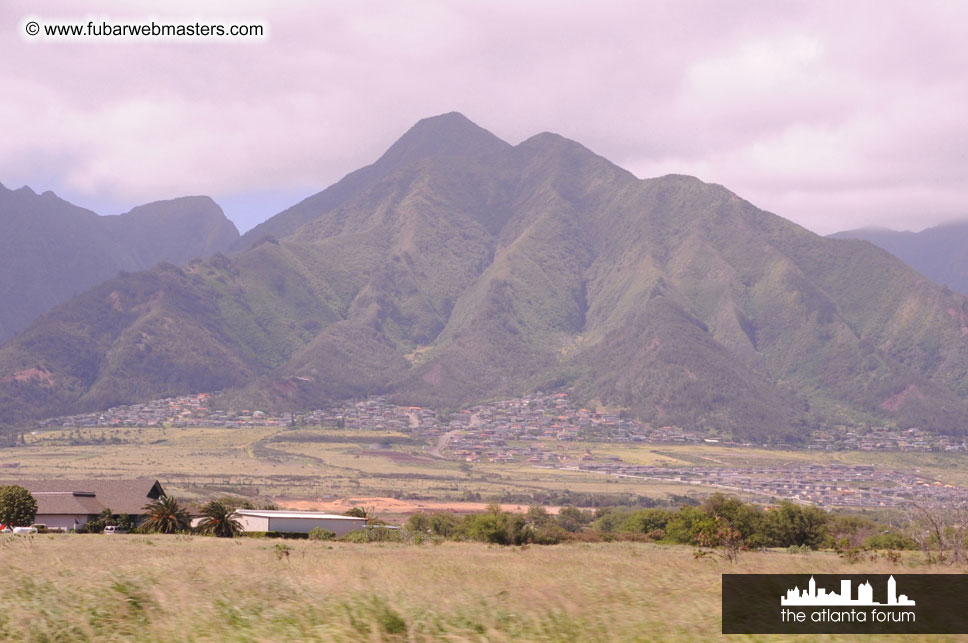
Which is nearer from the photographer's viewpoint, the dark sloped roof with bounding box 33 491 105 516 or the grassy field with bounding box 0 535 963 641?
the grassy field with bounding box 0 535 963 641

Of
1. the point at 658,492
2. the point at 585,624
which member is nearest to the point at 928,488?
the point at 658,492

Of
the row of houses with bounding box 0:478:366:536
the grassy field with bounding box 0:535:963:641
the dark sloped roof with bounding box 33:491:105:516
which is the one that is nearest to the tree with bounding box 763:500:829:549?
the row of houses with bounding box 0:478:366:536

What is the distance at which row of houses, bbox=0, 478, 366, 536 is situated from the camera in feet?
239

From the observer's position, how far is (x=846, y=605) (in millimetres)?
18328

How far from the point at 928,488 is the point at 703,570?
159 metres

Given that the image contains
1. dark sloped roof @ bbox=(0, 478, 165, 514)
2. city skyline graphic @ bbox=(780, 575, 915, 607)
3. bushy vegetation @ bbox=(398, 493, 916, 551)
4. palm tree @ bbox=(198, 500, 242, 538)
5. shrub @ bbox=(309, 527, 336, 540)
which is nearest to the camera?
city skyline graphic @ bbox=(780, 575, 915, 607)

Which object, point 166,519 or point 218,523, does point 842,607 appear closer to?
point 218,523

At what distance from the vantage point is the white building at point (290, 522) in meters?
72.3

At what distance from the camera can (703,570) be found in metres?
27.0

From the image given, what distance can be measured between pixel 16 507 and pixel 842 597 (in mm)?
65913

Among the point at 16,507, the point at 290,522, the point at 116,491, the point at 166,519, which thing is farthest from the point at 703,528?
the point at 16,507

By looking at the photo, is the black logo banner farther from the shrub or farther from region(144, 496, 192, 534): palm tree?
region(144, 496, 192, 534): palm tree

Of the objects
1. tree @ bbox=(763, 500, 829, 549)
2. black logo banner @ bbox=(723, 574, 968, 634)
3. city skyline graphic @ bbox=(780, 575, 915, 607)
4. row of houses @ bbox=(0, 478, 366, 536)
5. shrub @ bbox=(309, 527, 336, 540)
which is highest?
city skyline graphic @ bbox=(780, 575, 915, 607)

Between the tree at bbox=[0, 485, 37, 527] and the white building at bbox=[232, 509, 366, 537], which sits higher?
the tree at bbox=[0, 485, 37, 527]
